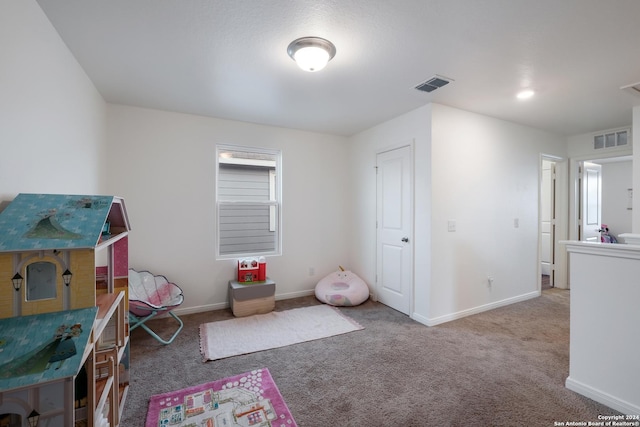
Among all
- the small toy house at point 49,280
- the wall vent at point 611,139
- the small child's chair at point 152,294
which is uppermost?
the wall vent at point 611,139

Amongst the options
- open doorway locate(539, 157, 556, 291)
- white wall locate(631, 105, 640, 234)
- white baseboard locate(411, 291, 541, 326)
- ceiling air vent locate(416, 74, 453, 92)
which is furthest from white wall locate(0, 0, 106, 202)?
open doorway locate(539, 157, 556, 291)

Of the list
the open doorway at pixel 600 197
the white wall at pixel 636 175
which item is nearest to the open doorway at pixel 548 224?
the open doorway at pixel 600 197

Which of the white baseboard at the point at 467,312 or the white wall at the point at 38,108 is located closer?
the white wall at the point at 38,108

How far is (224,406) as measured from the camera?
6.18 feet

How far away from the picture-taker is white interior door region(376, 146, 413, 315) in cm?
349

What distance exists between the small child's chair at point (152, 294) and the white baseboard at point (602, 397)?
3.39m

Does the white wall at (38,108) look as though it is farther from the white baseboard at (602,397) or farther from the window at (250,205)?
the white baseboard at (602,397)

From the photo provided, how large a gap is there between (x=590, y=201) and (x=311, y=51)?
5.53m

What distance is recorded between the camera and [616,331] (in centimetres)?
187

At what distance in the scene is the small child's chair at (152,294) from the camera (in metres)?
2.81

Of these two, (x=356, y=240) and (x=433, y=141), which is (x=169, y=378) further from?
(x=433, y=141)

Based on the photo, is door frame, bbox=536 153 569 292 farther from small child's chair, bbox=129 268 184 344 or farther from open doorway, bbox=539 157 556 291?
small child's chair, bbox=129 268 184 344

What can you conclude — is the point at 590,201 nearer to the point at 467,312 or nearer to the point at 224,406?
the point at 467,312

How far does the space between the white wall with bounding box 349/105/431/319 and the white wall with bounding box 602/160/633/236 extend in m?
4.86
